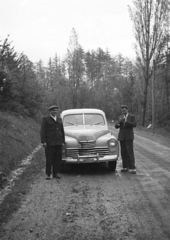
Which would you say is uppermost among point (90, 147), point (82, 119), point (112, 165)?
point (82, 119)

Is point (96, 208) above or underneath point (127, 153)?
underneath

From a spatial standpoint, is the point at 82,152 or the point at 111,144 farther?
the point at 111,144

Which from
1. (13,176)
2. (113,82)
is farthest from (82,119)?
(113,82)

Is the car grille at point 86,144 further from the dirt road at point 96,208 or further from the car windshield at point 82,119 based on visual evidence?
the car windshield at point 82,119

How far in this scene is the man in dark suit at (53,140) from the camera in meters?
8.04

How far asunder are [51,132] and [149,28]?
78.8 ft

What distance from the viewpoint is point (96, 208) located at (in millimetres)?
5293

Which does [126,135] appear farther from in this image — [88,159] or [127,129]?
[88,159]

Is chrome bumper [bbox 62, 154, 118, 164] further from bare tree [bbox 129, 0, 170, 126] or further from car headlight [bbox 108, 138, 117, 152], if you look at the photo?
bare tree [bbox 129, 0, 170, 126]

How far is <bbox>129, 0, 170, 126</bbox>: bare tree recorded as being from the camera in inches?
1128

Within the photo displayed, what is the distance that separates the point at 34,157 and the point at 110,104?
3877 cm

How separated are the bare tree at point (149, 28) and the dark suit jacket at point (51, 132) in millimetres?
23025

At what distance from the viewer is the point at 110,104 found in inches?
1944

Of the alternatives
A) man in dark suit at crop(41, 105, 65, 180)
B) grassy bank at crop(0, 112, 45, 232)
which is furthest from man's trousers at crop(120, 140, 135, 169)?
grassy bank at crop(0, 112, 45, 232)
